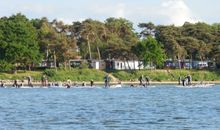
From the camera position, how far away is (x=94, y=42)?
A: 17900 cm

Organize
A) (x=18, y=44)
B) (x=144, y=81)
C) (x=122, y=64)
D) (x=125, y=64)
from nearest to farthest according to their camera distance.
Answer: (x=144, y=81)
(x=18, y=44)
(x=125, y=64)
(x=122, y=64)

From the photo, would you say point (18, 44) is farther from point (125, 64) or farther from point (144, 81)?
point (125, 64)

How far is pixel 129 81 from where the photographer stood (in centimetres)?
15125

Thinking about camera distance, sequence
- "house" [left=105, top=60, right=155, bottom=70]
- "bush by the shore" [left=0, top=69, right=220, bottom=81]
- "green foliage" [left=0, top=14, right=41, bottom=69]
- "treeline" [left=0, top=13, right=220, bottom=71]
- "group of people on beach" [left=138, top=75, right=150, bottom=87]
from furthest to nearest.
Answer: "house" [left=105, top=60, right=155, bottom=70], "treeline" [left=0, top=13, right=220, bottom=71], "green foliage" [left=0, top=14, right=41, bottom=69], "bush by the shore" [left=0, top=69, right=220, bottom=81], "group of people on beach" [left=138, top=75, right=150, bottom=87]

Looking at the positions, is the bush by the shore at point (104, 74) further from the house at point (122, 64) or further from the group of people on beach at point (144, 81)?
the group of people on beach at point (144, 81)

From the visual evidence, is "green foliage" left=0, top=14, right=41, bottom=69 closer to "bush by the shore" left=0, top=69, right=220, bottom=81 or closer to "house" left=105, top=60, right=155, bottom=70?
"bush by the shore" left=0, top=69, right=220, bottom=81

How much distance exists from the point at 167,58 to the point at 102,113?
127 metres

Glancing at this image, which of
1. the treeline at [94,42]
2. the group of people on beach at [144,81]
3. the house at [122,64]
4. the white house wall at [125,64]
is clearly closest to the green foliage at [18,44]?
the treeline at [94,42]


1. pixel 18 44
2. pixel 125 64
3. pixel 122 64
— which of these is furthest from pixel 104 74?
pixel 122 64

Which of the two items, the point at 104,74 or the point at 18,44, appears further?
the point at 104,74

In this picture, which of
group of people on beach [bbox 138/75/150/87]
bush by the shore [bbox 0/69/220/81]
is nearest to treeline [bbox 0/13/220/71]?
bush by the shore [bbox 0/69/220/81]

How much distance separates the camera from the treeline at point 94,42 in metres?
148

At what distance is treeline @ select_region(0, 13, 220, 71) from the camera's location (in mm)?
148125

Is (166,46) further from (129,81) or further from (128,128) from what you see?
(128,128)
